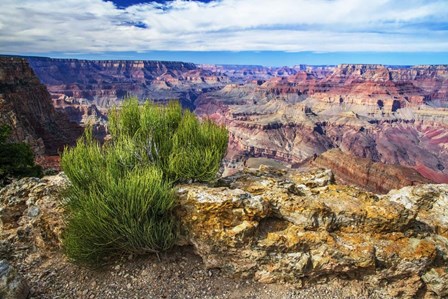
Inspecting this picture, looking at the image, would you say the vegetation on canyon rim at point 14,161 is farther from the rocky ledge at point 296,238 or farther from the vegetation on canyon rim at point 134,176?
the vegetation on canyon rim at point 134,176

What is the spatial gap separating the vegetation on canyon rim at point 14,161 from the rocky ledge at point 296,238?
7.61m

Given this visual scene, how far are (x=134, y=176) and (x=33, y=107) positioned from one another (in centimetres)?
7918

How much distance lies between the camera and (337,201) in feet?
32.5

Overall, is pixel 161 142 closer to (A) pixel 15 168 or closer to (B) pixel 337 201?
(B) pixel 337 201

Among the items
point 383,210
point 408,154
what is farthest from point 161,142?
point 408,154

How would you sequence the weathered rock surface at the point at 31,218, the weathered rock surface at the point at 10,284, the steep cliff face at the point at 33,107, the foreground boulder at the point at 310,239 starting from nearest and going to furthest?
the weathered rock surface at the point at 10,284 → the foreground boulder at the point at 310,239 → the weathered rock surface at the point at 31,218 → the steep cliff face at the point at 33,107

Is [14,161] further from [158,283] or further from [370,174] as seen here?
[370,174]

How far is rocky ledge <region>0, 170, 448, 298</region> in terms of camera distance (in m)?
8.60

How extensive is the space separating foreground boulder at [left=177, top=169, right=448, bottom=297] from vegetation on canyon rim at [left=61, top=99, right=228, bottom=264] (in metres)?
0.82

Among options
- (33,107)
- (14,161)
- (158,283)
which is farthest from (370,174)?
(33,107)

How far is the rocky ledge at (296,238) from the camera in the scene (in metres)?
8.60

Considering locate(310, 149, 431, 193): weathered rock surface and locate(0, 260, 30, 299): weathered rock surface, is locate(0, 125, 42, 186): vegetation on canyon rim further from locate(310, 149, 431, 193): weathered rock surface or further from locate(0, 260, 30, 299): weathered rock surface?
locate(310, 149, 431, 193): weathered rock surface

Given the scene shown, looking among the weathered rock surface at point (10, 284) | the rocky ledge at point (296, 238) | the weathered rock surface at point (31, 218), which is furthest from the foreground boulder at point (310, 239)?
the weathered rock surface at point (31, 218)

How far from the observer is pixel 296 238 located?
28.4 ft
